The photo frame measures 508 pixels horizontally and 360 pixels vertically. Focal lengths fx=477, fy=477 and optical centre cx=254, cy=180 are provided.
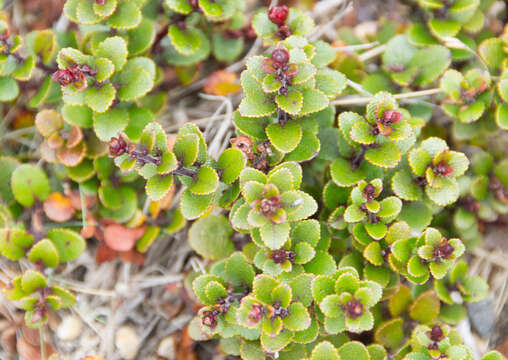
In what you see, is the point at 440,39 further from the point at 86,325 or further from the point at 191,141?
the point at 86,325

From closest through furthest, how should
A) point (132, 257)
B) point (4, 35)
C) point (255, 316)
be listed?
point (255, 316)
point (4, 35)
point (132, 257)

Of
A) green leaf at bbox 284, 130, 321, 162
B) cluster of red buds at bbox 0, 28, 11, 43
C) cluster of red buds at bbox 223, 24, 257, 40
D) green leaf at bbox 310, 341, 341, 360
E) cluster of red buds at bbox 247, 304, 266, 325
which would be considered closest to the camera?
cluster of red buds at bbox 247, 304, 266, 325

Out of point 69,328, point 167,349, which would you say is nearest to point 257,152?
point 167,349

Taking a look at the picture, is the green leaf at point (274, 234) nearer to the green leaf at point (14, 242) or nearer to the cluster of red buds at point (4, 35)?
the green leaf at point (14, 242)

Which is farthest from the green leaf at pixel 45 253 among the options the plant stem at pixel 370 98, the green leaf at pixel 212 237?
the plant stem at pixel 370 98

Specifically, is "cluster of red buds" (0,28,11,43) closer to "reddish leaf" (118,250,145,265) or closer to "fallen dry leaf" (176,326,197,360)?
"reddish leaf" (118,250,145,265)

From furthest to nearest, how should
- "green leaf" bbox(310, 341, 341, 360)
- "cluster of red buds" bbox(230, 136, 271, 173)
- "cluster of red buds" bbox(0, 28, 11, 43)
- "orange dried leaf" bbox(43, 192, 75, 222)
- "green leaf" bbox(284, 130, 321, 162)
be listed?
"orange dried leaf" bbox(43, 192, 75, 222)
"cluster of red buds" bbox(0, 28, 11, 43)
"green leaf" bbox(284, 130, 321, 162)
"cluster of red buds" bbox(230, 136, 271, 173)
"green leaf" bbox(310, 341, 341, 360)

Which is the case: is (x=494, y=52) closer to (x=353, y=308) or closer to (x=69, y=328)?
(x=353, y=308)

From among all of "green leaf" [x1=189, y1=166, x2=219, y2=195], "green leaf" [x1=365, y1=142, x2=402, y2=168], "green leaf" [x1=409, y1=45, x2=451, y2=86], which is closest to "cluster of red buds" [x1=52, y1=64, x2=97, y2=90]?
"green leaf" [x1=189, y1=166, x2=219, y2=195]
